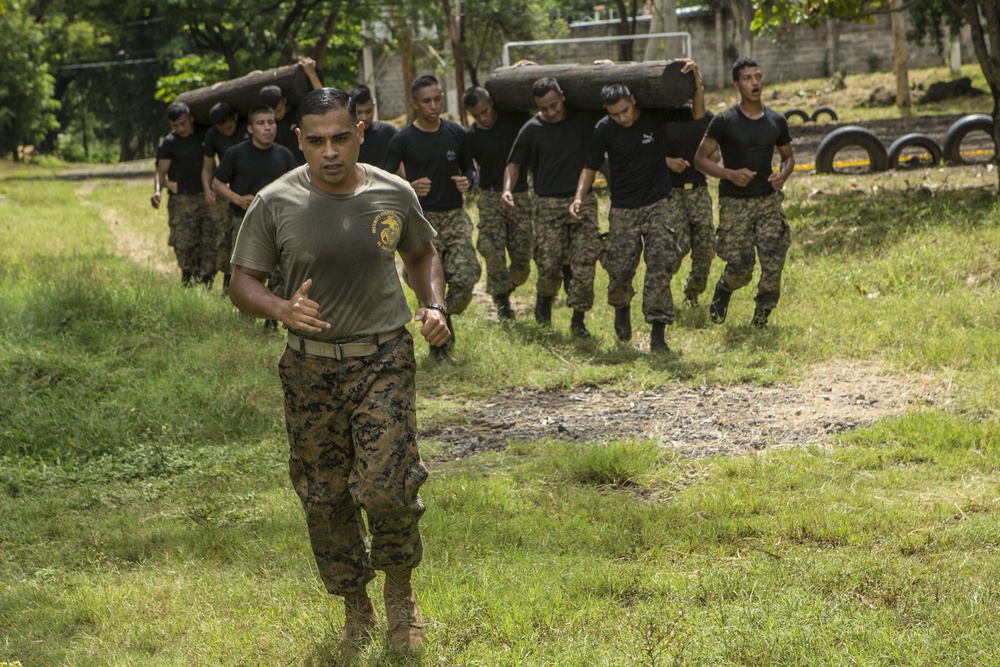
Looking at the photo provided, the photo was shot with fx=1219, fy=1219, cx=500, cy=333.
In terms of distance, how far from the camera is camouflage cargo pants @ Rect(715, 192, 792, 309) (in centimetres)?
991

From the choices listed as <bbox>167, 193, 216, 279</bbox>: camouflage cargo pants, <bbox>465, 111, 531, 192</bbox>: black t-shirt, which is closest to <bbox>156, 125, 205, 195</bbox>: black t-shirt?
<bbox>167, 193, 216, 279</bbox>: camouflage cargo pants

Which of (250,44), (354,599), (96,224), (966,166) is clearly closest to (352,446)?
(354,599)

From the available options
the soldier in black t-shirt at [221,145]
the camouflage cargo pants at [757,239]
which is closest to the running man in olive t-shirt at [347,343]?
the camouflage cargo pants at [757,239]

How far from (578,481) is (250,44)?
90.7ft

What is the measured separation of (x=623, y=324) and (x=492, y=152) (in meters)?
2.04

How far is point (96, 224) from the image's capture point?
70.7 ft

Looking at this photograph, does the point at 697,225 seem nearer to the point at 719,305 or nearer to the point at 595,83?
the point at 719,305

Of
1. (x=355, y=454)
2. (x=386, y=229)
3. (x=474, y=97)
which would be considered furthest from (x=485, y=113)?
(x=355, y=454)

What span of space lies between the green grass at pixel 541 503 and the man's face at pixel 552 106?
1845 millimetres

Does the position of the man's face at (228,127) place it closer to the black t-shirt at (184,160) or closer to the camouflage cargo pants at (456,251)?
the black t-shirt at (184,160)

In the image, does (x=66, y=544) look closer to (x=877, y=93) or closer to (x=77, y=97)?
(x=877, y=93)

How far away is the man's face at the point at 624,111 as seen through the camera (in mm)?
9430

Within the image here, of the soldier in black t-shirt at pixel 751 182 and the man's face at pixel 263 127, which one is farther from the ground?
the man's face at pixel 263 127

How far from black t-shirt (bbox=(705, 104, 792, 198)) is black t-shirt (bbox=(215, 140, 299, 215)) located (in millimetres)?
3721
